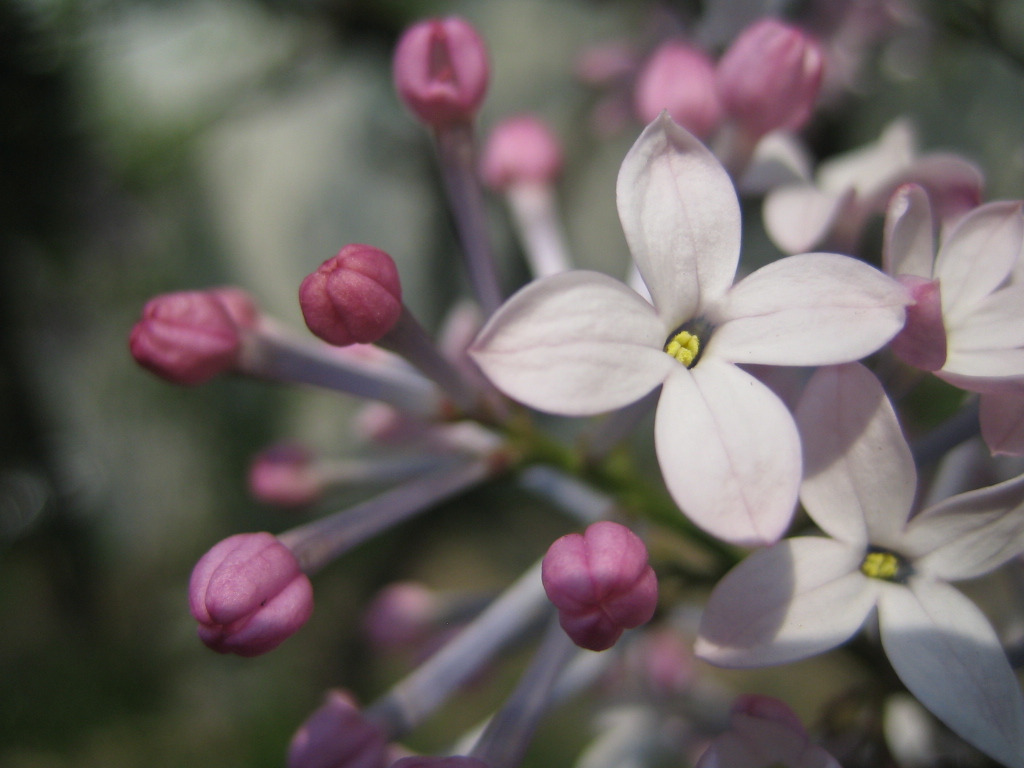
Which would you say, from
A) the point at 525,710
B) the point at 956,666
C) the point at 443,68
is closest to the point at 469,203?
the point at 443,68

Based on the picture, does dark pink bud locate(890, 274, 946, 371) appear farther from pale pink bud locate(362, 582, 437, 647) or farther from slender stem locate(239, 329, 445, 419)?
pale pink bud locate(362, 582, 437, 647)

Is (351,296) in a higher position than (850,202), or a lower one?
higher

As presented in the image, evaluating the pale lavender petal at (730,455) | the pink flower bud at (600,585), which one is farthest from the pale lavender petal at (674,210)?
the pink flower bud at (600,585)

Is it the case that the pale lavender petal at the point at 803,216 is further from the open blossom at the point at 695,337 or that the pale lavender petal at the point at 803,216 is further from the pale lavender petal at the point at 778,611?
the pale lavender petal at the point at 778,611

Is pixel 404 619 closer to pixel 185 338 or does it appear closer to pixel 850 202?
pixel 185 338

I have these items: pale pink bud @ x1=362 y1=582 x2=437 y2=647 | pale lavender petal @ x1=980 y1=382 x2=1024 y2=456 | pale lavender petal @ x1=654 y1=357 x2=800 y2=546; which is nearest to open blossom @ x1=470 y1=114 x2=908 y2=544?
pale lavender petal @ x1=654 y1=357 x2=800 y2=546
